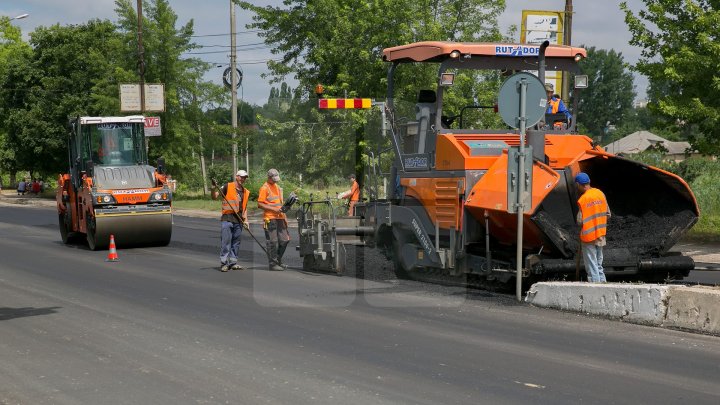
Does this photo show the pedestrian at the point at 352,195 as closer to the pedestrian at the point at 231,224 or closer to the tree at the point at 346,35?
the pedestrian at the point at 231,224

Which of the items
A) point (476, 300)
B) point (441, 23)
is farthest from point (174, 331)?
point (441, 23)

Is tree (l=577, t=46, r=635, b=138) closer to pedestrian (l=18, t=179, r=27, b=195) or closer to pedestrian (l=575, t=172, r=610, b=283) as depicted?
pedestrian (l=18, t=179, r=27, b=195)

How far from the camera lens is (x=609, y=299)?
1000 centimetres

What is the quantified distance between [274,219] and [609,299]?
6491mm

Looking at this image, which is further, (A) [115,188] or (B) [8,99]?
(B) [8,99]

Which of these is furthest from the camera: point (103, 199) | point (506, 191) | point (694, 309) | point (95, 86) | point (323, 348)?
point (95, 86)

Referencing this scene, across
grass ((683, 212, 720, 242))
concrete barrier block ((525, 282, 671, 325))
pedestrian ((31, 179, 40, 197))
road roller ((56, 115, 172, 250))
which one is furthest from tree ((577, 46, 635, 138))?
concrete barrier block ((525, 282, 671, 325))

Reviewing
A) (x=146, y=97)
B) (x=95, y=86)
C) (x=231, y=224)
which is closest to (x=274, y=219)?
(x=231, y=224)

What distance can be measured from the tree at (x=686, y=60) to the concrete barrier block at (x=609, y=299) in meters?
8.70

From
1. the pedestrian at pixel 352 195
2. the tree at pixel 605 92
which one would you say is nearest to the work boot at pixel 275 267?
the pedestrian at pixel 352 195

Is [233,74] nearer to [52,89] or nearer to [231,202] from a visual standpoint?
[52,89]

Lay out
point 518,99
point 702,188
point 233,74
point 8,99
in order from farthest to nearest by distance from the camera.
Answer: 1. point 8,99
2. point 233,74
3. point 702,188
4. point 518,99

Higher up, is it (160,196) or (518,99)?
(518,99)

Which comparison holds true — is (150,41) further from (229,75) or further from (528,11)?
(528,11)
